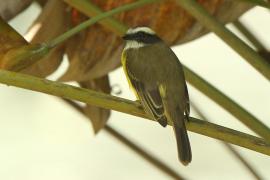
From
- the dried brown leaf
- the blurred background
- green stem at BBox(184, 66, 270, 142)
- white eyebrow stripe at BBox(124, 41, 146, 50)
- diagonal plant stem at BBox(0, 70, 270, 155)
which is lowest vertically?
diagonal plant stem at BBox(0, 70, 270, 155)

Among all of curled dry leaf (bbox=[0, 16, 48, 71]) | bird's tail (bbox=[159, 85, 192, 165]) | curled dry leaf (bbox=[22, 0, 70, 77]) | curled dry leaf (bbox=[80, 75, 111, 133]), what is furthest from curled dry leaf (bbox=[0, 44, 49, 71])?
curled dry leaf (bbox=[80, 75, 111, 133])

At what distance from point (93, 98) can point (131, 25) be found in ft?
2.18

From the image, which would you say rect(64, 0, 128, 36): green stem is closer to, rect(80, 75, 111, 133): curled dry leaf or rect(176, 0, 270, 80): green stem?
rect(176, 0, 270, 80): green stem

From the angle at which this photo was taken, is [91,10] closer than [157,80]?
Yes

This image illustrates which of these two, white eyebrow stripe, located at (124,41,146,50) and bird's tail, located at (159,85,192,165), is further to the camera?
white eyebrow stripe, located at (124,41,146,50)

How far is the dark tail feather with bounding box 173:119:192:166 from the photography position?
1521 mm

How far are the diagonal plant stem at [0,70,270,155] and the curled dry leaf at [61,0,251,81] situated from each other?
0.48 m

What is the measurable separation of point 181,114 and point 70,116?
1506mm

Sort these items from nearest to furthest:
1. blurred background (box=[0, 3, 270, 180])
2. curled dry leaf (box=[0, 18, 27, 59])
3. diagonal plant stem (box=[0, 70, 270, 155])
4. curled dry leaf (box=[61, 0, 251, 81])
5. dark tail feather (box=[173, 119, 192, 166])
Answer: diagonal plant stem (box=[0, 70, 270, 155]) → curled dry leaf (box=[0, 18, 27, 59]) → dark tail feather (box=[173, 119, 192, 166]) → curled dry leaf (box=[61, 0, 251, 81]) → blurred background (box=[0, 3, 270, 180])

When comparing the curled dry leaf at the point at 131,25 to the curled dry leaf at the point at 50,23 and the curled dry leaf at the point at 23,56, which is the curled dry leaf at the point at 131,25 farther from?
the curled dry leaf at the point at 23,56

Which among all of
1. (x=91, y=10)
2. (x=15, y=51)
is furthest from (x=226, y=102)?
(x=15, y=51)

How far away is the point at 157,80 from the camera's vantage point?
1693 mm

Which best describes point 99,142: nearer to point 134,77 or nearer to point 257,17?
point 257,17

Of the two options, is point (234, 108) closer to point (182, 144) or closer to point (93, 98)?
point (182, 144)
